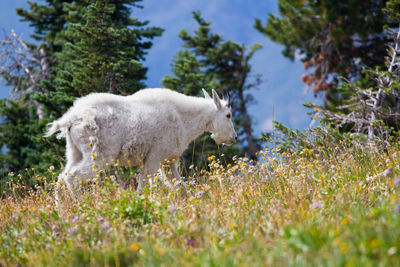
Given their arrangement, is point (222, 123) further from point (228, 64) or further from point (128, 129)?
point (228, 64)

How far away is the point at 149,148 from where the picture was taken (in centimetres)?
620

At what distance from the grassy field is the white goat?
4.12 feet

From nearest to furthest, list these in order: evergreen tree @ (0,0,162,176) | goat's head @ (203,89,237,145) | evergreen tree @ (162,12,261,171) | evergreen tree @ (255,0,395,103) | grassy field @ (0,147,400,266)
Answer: grassy field @ (0,147,400,266) < goat's head @ (203,89,237,145) < evergreen tree @ (0,0,162,176) < evergreen tree @ (255,0,395,103) < evergreen tree @ (162,12,261,171)

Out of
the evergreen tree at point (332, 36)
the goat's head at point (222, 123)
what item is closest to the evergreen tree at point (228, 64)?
the evergreen tree at point (332, 36)

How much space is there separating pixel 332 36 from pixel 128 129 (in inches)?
528

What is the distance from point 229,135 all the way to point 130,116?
241 cm

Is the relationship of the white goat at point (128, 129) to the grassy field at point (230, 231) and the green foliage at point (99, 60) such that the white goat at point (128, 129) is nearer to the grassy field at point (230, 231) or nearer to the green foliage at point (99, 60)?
the grassy field at point (230, 231)

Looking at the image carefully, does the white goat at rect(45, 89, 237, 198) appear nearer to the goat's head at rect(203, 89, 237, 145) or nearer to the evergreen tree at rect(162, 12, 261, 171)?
the goat's head at rect(203, 89, 237, 145)

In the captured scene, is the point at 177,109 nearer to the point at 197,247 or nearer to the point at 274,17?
the point at 197,247

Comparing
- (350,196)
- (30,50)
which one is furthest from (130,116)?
(30,50)

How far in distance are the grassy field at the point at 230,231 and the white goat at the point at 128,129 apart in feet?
4.12

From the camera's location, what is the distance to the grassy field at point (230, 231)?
2152 millimetres

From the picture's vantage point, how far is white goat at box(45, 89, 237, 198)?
5621 mm

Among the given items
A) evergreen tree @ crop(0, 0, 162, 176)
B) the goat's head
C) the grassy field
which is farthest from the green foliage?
the grassy field
